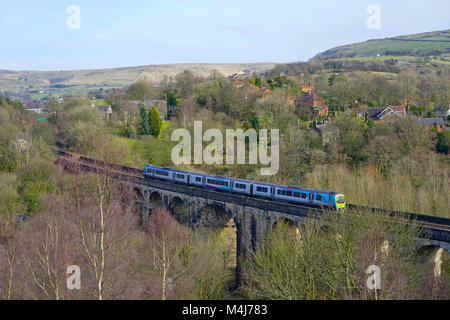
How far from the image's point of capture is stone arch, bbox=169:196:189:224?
105 feet

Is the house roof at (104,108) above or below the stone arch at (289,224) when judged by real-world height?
above

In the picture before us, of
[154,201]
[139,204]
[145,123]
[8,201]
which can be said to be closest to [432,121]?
[154,201]

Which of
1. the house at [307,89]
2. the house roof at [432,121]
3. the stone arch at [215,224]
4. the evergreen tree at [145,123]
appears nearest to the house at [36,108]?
the evergreen tree at [145,123]

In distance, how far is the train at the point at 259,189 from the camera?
23069 mm

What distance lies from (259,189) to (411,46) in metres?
131

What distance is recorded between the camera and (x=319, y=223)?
2155 centimetres

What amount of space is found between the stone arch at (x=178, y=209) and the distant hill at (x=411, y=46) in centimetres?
10644

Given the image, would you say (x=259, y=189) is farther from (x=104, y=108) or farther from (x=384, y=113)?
(x=104, y=108)

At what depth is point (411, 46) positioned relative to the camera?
451 ft

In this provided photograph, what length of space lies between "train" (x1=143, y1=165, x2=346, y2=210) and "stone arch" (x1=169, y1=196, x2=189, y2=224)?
1.53 metres

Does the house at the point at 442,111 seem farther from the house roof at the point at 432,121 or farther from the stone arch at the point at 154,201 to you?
the stone arch at the point at 154,201

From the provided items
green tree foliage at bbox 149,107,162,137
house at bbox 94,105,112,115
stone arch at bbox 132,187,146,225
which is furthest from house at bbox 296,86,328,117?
house at bbox 94,105,112,115
